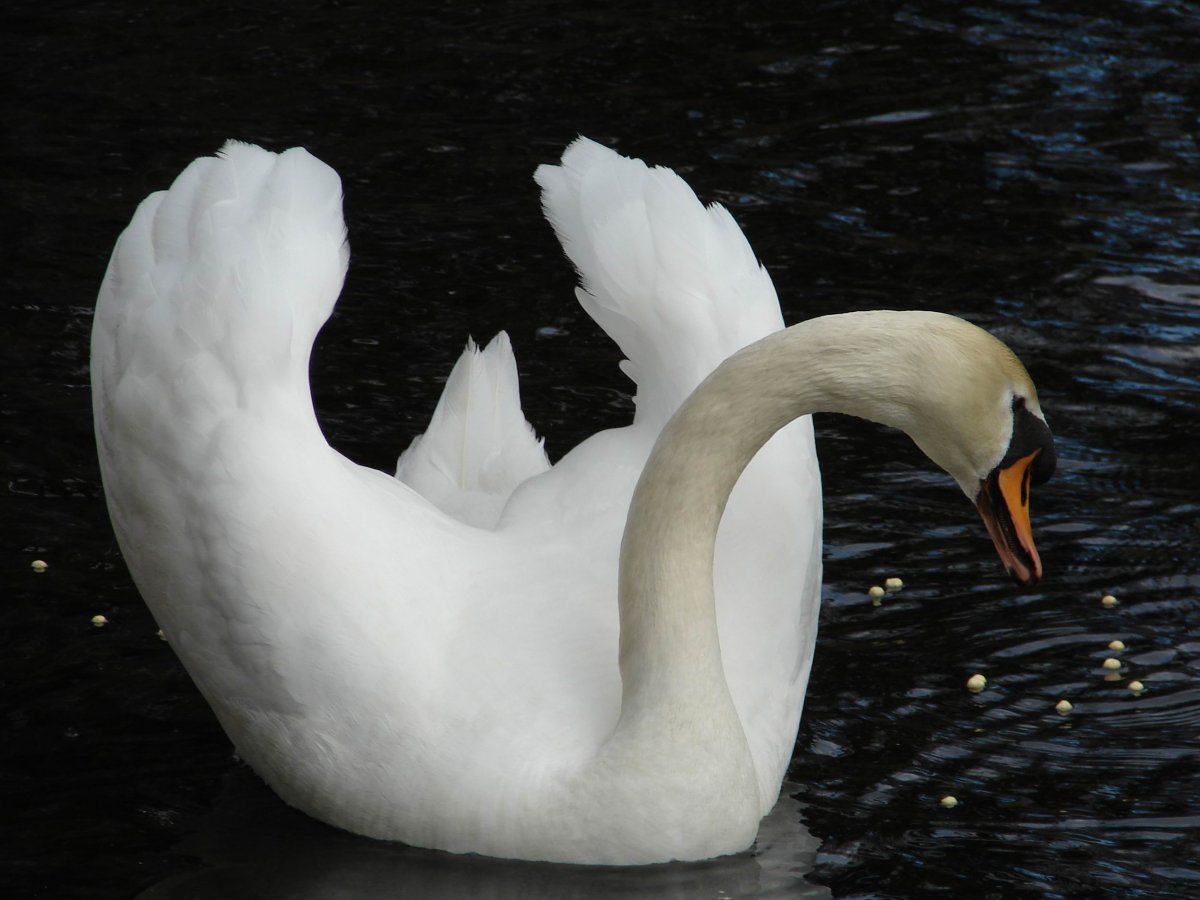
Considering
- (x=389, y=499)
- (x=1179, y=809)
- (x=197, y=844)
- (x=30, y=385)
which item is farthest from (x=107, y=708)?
(x=1179, y=809)

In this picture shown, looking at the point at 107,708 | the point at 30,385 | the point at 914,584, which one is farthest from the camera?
the point at 30,385

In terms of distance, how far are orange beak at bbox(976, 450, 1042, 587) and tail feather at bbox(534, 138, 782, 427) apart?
996 millimetres

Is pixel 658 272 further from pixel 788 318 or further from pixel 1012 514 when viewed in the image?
pixel 788 318

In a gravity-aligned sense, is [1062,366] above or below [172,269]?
below

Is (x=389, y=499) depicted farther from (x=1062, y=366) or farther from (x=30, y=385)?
(x=1062, y=366)

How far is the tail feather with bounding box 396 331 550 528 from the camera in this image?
5988 mm

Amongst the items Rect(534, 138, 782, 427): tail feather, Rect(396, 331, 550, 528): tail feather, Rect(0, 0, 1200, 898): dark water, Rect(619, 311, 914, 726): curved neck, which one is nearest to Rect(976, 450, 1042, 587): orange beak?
Rect(619, 311, 914, 726): curved neck

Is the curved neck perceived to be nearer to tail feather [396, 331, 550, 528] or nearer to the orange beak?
the orange beak

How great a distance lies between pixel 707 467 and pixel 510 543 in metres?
0.83

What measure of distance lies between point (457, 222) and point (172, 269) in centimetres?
418

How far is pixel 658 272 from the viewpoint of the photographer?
17.7ft

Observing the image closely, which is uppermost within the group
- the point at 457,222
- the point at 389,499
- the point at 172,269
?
the point at 172,269

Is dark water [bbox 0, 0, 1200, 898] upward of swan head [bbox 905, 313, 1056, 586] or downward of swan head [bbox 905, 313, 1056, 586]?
downward

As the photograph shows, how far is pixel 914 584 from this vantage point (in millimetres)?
6484
